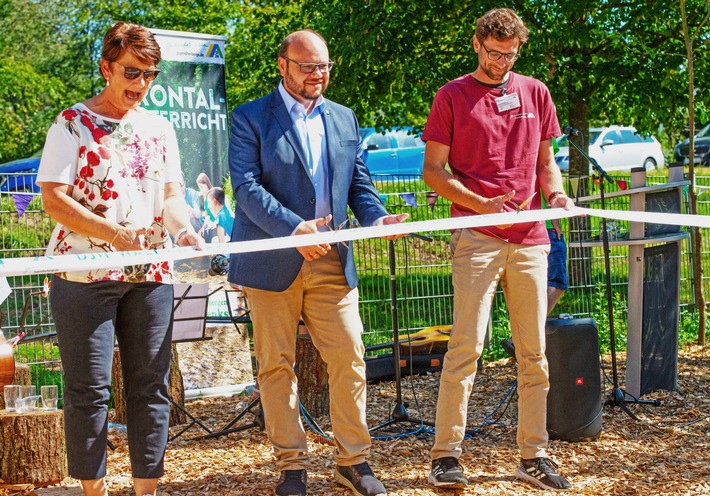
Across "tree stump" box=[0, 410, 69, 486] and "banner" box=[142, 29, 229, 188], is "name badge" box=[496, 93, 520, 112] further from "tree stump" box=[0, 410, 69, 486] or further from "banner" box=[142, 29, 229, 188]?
"banner" box=[142, 29, 229, 188]

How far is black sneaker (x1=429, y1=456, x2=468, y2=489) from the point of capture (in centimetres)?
440

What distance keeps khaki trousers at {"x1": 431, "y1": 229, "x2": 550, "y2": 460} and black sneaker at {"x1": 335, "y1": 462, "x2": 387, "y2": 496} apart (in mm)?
377

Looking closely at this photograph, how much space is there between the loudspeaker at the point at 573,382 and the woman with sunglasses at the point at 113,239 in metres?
2.58

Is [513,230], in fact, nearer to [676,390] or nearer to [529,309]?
[529,309]

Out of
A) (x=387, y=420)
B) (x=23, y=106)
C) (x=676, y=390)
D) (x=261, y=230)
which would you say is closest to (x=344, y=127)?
(x=261, y=230)

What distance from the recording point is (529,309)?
14.7 feet

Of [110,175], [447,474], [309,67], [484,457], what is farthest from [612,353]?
[110,175]

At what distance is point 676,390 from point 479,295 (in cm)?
313

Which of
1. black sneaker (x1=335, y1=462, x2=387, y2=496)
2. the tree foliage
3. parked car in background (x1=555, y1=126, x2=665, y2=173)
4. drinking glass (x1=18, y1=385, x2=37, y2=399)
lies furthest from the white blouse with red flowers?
parked car in background (x1=555, y1=126, x2=665, y2=173)

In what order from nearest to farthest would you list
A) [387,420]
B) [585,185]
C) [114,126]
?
[114,126] → [387,420] → [585,185]

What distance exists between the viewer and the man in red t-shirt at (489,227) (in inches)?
174

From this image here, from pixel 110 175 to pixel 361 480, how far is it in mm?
1788

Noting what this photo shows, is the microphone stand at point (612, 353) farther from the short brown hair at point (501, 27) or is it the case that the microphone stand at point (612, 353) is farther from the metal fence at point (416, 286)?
the metal fence at point (416, 286)

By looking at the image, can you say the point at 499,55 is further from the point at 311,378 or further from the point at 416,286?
the point at 416,286
